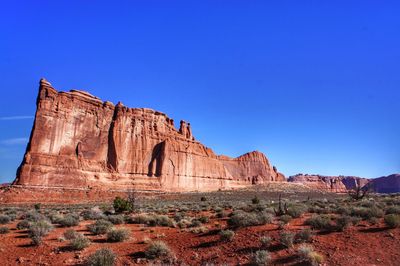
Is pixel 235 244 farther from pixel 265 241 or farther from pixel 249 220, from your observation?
pixel 249 220

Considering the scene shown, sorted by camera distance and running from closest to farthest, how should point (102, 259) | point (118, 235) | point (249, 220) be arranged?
1. point (102, 259)
2. point (118, 235)
3. point (249, 220)

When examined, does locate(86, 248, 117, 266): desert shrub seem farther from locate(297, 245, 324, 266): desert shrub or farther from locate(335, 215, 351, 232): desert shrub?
locate(335, 215, 351, 232): desert shrub

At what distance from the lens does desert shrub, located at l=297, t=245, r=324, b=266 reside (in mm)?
8844

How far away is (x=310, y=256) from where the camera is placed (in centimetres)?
895

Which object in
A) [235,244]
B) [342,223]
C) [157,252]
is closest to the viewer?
[157,252]

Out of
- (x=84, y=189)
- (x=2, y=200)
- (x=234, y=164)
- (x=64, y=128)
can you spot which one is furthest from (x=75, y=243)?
(x=234, y=164)

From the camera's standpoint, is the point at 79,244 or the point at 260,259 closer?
the point at 260,259

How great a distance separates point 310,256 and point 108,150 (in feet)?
232

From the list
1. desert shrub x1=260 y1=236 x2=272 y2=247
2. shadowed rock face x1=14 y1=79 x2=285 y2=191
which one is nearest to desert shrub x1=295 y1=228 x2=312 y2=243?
desert shrub x1=260 y1=236 x2=272 y2=247

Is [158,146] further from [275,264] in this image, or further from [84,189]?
[275,264]

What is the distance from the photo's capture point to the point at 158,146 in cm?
8725

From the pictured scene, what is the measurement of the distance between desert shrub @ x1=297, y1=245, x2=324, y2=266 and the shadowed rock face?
183 feet

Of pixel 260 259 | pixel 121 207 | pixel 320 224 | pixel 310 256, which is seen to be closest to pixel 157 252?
pixel 260 259

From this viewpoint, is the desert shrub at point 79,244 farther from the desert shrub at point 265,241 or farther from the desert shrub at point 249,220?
the desert shrub at point 265,241
